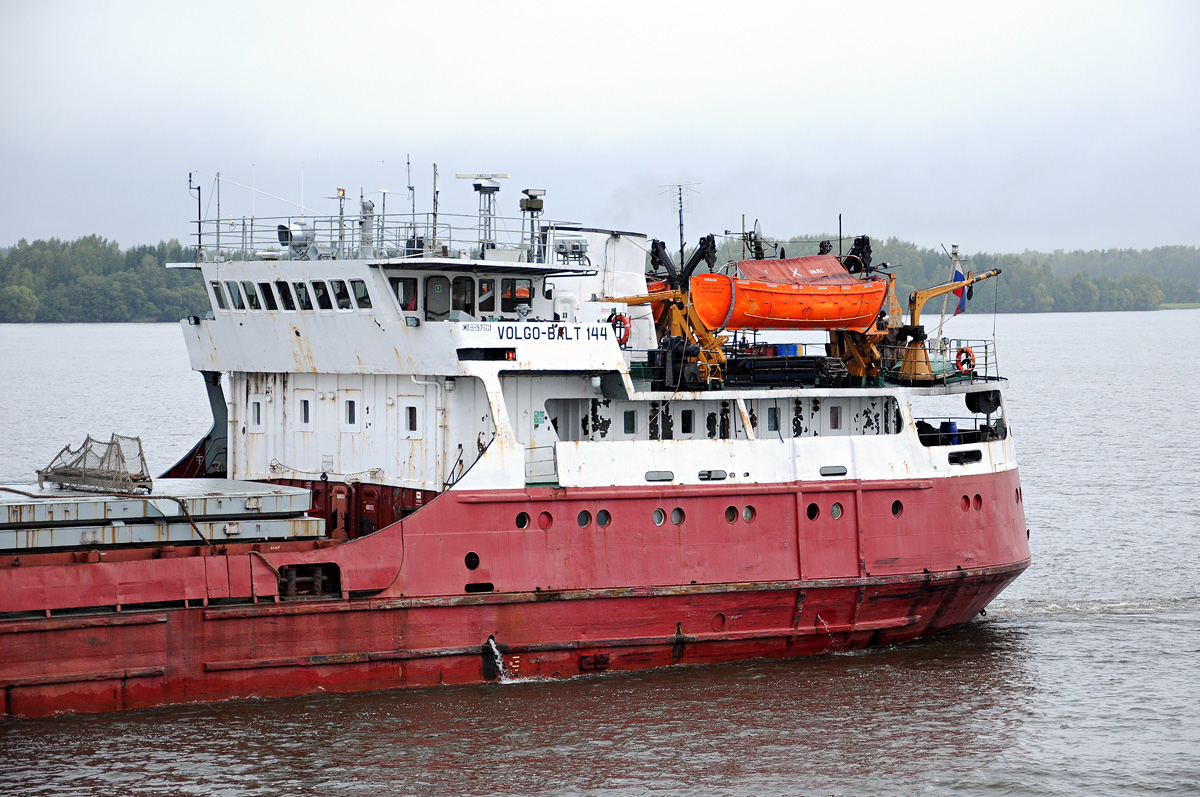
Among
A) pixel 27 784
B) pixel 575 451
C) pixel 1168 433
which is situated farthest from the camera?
pixel 1168 433

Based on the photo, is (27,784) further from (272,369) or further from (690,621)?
(690,621)

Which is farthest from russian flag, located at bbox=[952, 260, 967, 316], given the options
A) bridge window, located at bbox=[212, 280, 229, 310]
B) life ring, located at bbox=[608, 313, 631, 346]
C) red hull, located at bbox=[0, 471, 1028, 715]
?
bridge window, located at bbox=[212, 280, 229, 310]

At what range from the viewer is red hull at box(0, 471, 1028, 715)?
1544 centimetres

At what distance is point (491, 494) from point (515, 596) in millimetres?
1395

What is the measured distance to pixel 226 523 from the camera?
16.4 m

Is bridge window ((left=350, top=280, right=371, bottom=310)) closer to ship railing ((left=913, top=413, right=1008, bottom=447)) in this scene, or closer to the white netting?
the white netting

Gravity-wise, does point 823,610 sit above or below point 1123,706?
above

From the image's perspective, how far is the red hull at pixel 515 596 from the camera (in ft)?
50.6

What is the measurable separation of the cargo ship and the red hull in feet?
0.12

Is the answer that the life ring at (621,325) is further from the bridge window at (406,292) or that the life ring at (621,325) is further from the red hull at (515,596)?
the bridge window at (406,292)

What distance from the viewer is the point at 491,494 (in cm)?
1692

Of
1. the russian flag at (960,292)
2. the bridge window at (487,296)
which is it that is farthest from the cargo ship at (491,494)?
the russian flag at (960,292)

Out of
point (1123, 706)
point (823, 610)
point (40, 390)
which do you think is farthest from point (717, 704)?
point (40, 390)

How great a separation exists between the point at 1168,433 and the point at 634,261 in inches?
1381
